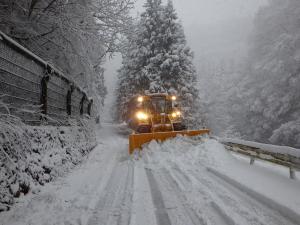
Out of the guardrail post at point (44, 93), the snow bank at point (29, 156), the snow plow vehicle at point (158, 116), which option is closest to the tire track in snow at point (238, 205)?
the snow bank at point (29, 156)

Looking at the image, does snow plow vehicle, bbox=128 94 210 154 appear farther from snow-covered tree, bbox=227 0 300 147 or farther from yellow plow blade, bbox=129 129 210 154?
snow-covered tree, bbox=227 0 300 147

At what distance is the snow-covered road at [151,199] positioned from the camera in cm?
387

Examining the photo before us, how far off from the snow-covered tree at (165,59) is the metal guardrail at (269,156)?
49.3 feet

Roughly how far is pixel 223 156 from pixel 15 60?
661 cm

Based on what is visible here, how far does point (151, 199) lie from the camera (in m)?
4.82

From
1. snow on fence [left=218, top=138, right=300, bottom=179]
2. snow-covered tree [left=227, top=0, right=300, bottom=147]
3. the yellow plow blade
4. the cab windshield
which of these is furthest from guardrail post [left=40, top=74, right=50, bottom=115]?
snow-covered tree [left=227, top=0, right=300, bottom=147]

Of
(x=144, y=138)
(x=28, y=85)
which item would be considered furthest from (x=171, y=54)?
(x=28, y=85)

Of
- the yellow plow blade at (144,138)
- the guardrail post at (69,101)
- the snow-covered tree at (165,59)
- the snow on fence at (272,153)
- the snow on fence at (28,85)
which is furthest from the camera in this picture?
the snow-covered tree at (165,59)

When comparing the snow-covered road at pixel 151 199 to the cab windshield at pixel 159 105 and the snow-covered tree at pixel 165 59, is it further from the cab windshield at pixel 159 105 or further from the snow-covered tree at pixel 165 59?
the snow-covered tree at pixel 165 59

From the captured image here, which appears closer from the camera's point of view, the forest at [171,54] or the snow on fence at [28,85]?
the snow on fence at [28,85]

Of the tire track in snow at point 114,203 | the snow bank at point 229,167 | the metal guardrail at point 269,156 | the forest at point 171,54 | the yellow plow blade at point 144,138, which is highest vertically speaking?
the forest at point 171,54

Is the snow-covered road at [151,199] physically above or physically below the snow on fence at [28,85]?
below

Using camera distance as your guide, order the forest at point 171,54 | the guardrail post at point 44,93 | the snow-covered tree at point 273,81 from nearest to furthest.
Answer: the guardrail post at point 44,93, the forest at point 171,54, the snow-covered tree at point 273,81

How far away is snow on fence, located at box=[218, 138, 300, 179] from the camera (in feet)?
19.4
